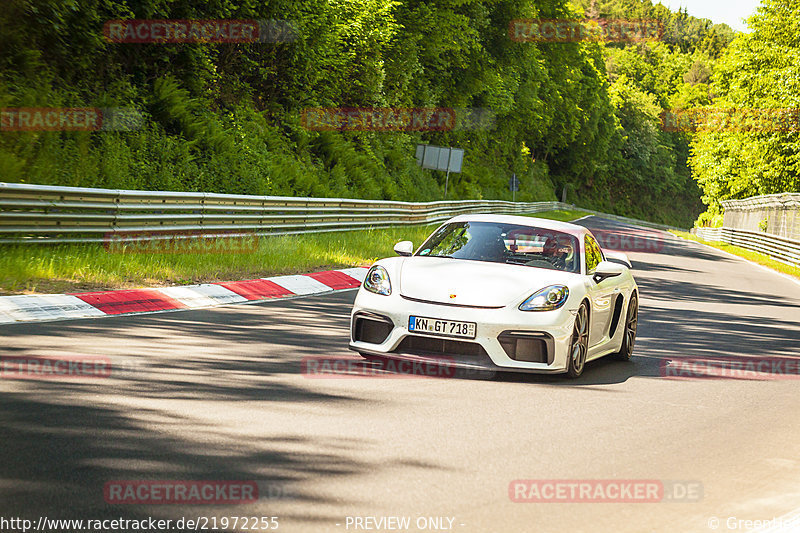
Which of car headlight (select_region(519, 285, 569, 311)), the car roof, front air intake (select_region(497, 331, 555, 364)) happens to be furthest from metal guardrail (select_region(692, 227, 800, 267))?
front air intake (select_region(497, 331, 555, 364))

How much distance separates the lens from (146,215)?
540 inches

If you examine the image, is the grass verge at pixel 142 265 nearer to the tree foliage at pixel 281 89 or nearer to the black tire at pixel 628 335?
the tree foliage at pixel 281 89

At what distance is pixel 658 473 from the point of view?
17.3 feet

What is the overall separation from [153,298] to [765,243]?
1483 inches

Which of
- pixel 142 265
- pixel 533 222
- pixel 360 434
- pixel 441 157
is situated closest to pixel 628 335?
pixel 533 222

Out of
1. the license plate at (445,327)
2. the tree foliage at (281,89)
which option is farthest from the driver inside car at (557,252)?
the tree foliage at (281,89)

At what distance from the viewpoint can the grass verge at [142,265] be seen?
10773 millimetres

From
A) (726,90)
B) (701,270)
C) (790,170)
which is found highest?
(726,90)

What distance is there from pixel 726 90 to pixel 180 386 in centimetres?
6822

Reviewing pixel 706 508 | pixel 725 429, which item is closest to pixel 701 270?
pixel 725 429

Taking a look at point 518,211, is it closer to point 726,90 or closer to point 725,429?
point 726,90

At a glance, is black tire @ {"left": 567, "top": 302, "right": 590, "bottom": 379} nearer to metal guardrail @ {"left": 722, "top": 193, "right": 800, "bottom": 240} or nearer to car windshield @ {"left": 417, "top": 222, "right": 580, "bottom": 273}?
car windshield @ {"left": 417, "top": 222, "right": 580, "bottom": 273}

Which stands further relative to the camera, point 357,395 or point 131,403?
point 357,395

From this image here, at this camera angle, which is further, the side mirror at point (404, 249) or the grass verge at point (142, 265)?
the grass verge at point (142, 265)
